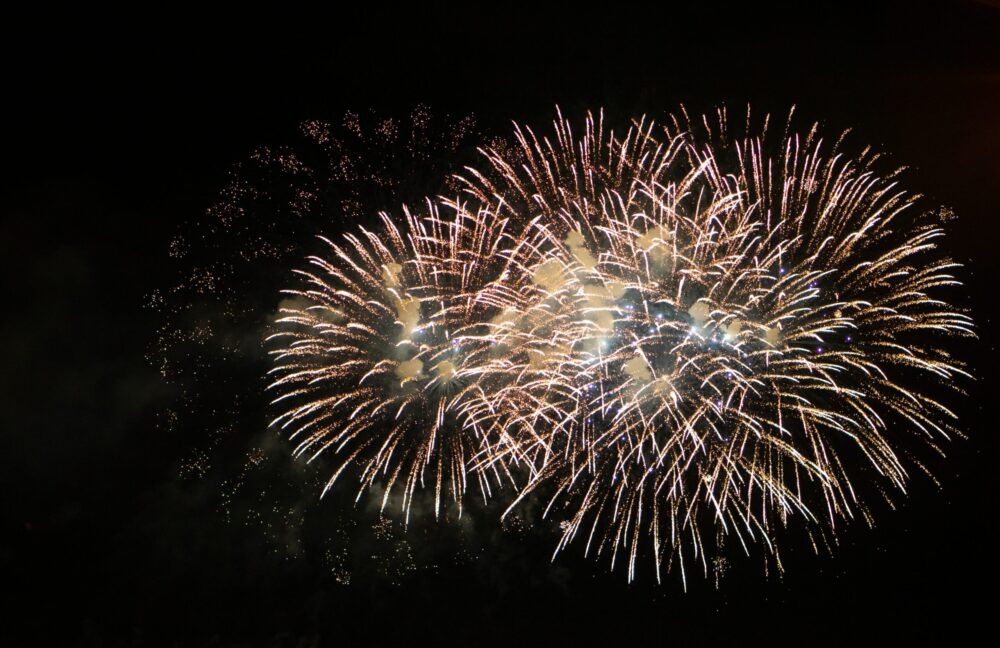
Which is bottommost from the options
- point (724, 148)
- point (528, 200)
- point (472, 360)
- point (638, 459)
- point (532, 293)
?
point (638, 459)

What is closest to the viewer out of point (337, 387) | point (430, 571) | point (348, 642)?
point (337, 387)

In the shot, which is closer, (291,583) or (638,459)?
(638,459)

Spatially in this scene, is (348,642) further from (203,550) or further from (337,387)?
(337,387)

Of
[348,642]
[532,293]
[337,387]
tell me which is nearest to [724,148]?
[532,293]

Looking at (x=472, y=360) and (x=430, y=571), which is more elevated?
(x=430, y=571)

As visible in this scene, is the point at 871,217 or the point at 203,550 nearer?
the point at 871,217

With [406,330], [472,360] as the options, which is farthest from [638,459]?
[406,330]

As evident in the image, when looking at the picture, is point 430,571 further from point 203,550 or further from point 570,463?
point 570,463

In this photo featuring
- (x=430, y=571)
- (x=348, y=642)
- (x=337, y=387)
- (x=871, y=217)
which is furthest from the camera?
(x=348, y=642)

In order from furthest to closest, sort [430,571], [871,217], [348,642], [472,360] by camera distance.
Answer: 1. [348,642]
2. [430,571]
3. [472,360]
4. [871,217]
